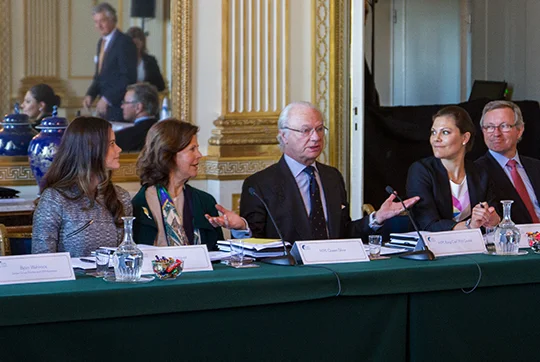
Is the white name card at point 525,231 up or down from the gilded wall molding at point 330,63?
down

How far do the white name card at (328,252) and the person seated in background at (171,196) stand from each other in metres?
0.76

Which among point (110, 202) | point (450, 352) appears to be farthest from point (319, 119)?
point (450, 352)

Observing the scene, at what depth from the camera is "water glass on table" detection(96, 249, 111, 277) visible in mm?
3023

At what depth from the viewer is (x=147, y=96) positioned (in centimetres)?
645

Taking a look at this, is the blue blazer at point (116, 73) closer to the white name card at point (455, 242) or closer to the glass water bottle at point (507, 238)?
the white name card at point (455, 242)

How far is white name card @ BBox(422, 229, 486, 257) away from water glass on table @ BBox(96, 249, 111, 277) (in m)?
1.18

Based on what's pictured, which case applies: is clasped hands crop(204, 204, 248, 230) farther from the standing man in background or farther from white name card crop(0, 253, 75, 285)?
the standing man in background

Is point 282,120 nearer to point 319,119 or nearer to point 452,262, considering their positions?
point 319,119

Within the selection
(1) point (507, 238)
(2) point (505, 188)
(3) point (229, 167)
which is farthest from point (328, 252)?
(3) point (229, 167)

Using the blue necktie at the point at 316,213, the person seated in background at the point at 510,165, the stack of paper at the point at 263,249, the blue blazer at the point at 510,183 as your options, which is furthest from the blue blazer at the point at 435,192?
the stack of paper at the point at 263,249

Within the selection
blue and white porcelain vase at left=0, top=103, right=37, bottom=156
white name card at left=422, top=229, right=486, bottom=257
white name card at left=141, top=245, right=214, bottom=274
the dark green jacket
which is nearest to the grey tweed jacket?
the dark green jacket

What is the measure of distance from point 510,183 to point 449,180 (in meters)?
0.52

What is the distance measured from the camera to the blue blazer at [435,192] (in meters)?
4.29

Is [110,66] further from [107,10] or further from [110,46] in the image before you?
[107,10]
